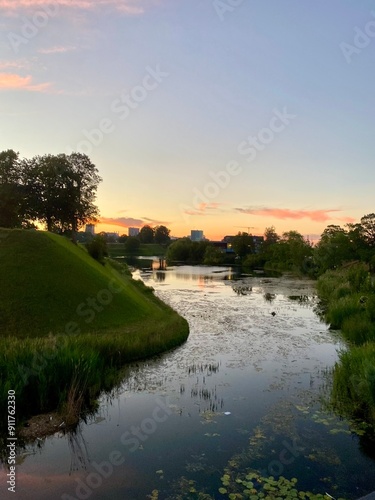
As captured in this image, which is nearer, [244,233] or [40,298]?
[40,298]

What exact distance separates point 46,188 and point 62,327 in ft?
147

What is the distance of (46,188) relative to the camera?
65125 millimetres

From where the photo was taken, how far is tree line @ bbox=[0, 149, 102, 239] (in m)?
64.8

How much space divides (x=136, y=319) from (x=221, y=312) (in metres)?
13.9

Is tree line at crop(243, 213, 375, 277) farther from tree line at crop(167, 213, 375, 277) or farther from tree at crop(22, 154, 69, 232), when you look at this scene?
tree at crop(22, 154, 69, 232)

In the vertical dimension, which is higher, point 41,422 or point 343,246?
point 343,246

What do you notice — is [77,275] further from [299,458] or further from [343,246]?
[343,246]

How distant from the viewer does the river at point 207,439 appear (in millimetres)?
11148

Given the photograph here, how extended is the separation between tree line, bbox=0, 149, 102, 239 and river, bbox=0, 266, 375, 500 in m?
47.7

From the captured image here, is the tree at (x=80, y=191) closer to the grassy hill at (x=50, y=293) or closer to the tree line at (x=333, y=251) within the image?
the grassy hill at (x=50, y=293)

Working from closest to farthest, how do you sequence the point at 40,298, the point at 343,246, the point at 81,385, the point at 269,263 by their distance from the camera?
the point at 81,385
the point at 40,298
the point at 343,246
the point at 269,263

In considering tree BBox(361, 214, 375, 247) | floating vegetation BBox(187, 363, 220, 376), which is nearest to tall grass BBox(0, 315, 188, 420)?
floating vegetation BBox(187, 363, 220, 376)

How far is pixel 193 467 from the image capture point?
1205 cm

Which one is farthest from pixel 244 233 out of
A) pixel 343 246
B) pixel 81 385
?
pixel 81 385
